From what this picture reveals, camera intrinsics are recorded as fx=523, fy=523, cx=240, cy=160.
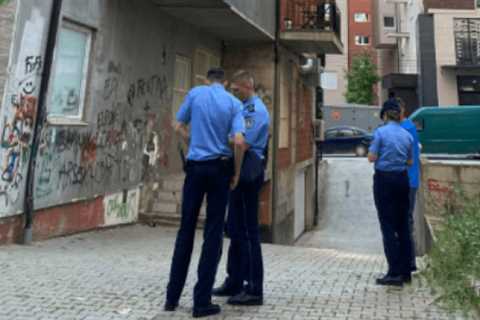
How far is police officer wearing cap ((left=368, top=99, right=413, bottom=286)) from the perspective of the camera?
5.63 metres

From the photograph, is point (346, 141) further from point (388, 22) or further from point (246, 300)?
point (246, 300)

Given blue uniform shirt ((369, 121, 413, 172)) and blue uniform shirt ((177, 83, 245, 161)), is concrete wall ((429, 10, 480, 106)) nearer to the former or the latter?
blue uniform shirt ((369, 121, 413, 172))

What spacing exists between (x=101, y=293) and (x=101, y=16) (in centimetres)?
542

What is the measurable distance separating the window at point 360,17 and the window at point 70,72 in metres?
51.4

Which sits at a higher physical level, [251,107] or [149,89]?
[149,89]

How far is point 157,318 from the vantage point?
14.0 ft

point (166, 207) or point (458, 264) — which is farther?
point (166, 207)

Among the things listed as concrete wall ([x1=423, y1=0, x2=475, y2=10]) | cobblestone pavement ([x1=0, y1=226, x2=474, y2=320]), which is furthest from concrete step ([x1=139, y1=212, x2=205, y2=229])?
concrete wall ([x1=423, y1=0, x2=475, y2=10])

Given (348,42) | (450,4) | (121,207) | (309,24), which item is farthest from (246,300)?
(348,42)

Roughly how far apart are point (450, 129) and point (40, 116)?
56.3ft

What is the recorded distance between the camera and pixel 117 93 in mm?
9352

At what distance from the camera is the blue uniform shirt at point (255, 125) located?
4.77 meters

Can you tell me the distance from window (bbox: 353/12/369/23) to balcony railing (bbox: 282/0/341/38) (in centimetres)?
4361

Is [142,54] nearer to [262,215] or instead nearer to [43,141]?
[43,141]
